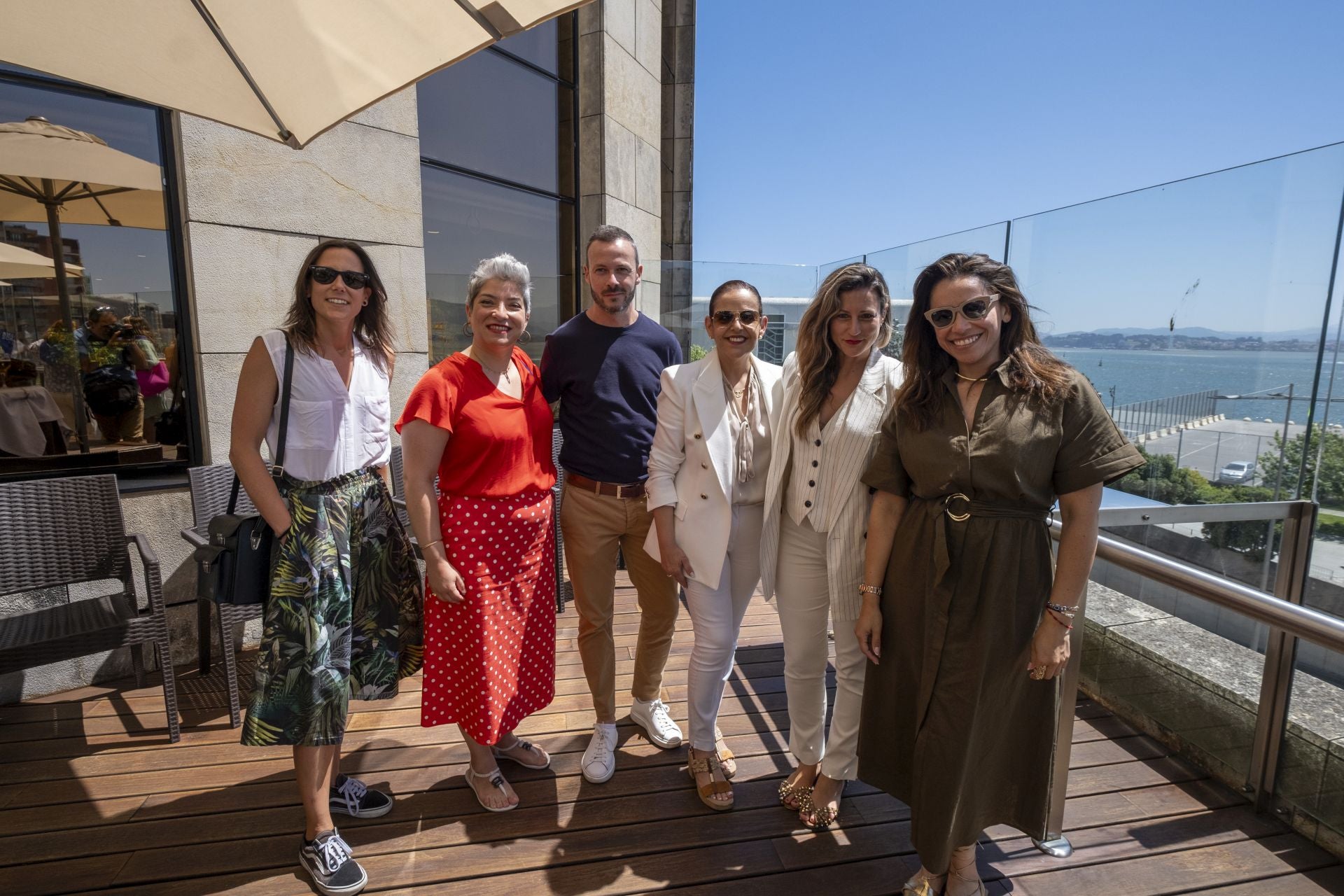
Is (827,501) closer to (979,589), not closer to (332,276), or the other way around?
(979,589)

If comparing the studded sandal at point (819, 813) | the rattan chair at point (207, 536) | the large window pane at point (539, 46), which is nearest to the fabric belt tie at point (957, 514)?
the studded sandal at point (819, 813)

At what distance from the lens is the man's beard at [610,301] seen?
2.67m

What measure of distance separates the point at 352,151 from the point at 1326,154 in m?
4.70

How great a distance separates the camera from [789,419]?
230cm

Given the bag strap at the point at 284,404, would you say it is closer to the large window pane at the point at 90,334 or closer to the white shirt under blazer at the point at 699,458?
the white shirt under blazer at the point at 699,458

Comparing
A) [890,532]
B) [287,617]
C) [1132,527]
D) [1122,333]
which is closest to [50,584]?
[287,617]

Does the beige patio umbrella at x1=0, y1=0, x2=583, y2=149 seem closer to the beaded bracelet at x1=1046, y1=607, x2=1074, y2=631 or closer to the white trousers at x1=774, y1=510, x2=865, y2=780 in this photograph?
the white trousers at x1=774, y1=510, x2=865, y2=780

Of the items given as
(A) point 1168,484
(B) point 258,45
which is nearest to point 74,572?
(B) point 258,45

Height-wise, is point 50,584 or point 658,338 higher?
point 658,338

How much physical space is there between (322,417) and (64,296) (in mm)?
2342

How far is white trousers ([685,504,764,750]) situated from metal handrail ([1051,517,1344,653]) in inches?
Result: 39.8

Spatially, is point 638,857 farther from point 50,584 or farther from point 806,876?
point 50,584

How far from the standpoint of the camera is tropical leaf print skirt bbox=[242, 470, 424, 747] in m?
2.09

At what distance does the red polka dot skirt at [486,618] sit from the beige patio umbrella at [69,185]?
8.14 ft
